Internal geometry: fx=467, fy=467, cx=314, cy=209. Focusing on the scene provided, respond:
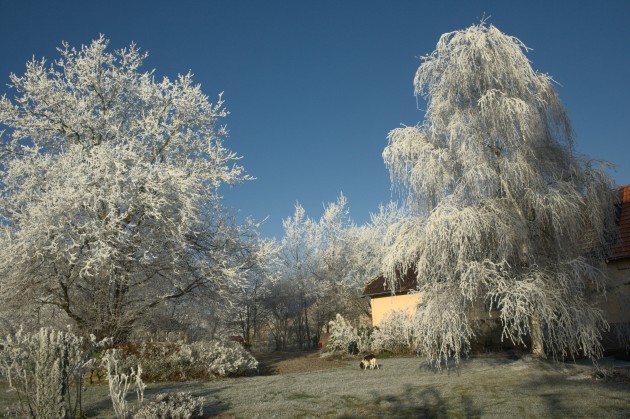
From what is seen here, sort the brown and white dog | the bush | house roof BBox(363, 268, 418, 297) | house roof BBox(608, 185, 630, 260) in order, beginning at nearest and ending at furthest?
1. the bush
2. the brown and white dog
3. house roof BBox(608, 185, 630, 260)
4. house roof BBox(363, 268, 418, 297)

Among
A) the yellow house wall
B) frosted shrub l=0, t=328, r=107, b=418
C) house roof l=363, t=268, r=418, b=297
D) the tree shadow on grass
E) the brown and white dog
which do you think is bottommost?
the tree shadow on grass

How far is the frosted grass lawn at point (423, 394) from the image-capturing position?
25.0 ft

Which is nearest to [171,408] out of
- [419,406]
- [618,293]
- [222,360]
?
[419,406]

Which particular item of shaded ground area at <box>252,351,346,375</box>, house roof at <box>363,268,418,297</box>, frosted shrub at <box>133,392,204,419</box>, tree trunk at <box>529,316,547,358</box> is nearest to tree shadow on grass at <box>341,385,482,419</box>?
frosted shrub at <box>133,392,204,419</box>

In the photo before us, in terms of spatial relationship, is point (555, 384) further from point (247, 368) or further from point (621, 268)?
point (247, 368)

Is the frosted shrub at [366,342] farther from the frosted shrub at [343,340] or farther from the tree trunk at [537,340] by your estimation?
the tree trunk at [537,340]

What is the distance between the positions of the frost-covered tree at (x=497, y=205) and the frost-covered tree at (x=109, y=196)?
672 cm

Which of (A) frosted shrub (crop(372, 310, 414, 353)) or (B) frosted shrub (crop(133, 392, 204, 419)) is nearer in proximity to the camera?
(B) frosted shrub (crop(133, 392, 204, 419))

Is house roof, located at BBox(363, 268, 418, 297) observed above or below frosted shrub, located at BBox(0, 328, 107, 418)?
above

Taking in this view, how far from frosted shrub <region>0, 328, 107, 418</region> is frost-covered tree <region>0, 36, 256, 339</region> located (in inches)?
244

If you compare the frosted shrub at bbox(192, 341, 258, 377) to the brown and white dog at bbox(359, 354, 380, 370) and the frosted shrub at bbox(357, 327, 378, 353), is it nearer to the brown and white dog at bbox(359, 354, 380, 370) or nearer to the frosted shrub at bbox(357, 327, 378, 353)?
the brown and white dog at bbox(359, 354, 380, 370)

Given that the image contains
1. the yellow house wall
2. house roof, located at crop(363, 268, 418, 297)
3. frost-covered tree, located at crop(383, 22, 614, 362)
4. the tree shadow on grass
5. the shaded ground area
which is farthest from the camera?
the yellow house wall

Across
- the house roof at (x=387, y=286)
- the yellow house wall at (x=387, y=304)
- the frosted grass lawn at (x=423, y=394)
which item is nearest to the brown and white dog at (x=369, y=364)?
the frosted grass lawn at (x=423, y=394)

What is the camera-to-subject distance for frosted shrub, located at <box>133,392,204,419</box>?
6.69 meters
